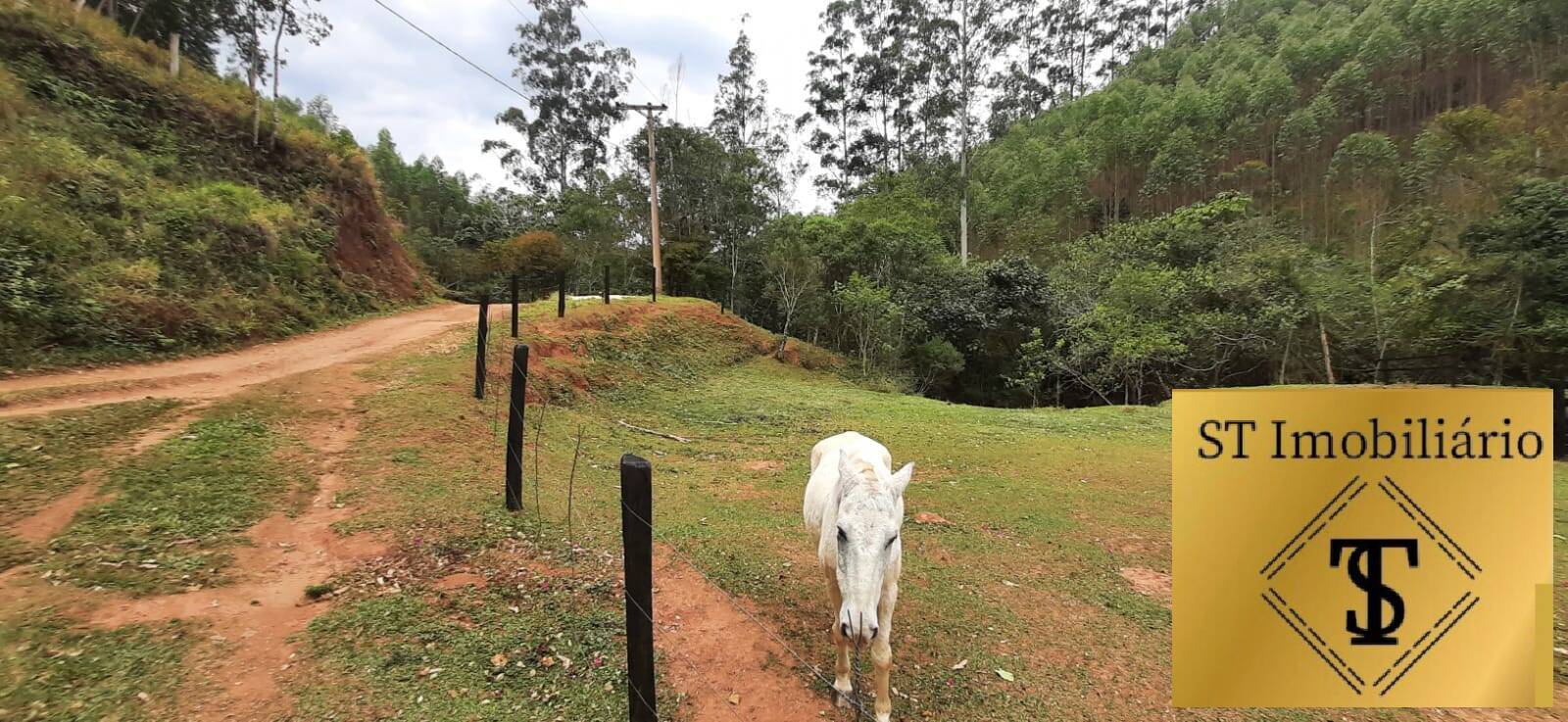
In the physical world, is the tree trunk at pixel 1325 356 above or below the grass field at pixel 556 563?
above

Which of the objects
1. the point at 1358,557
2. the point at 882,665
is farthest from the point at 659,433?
the point at 1358,557

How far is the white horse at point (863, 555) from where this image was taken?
8.38ft

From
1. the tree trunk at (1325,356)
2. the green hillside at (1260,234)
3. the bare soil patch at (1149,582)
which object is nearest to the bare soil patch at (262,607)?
the bare soil patch at (1149,582)

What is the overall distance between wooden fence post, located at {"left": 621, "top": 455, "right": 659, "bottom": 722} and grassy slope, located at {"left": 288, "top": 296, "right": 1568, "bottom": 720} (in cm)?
51

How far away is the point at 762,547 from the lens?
208 inches

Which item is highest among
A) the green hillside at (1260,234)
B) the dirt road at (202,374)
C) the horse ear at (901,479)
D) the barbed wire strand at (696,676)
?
the green hillside at (1260,234)

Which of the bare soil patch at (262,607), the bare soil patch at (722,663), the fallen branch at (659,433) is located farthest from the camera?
the fallen branch at (659,433)

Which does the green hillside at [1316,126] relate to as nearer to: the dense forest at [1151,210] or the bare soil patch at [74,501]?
the dense forest at [1151,210]

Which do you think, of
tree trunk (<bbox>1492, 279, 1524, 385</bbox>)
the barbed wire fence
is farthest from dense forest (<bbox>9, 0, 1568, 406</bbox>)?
the barbed wire fence

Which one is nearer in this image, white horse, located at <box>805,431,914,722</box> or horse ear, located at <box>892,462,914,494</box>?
white horse, located at <box>805,431,914,722</box>

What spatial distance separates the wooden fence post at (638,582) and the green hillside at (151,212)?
28.4 feet

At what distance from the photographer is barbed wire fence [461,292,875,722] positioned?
9.87 feet

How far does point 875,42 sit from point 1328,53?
22940mm

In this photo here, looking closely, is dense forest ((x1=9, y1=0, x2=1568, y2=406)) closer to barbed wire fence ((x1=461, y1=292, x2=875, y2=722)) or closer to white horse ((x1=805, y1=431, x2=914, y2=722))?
→ barbed wire fence ((x1=461, y1=292, x2=875, y2=722))
